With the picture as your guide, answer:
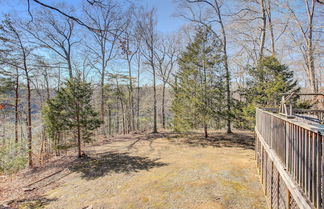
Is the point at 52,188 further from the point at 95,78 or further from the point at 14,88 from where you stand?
the point at 95,78

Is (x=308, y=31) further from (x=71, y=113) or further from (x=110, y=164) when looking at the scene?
(x=71, y=113)

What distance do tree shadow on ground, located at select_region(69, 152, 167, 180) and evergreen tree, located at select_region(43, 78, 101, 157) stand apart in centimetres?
135

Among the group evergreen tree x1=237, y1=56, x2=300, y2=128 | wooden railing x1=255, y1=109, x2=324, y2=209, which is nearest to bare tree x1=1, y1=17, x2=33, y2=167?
wooden railing x1=255, y1=109, x2=324, y2=209

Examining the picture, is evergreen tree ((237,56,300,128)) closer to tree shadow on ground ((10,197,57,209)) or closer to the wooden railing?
the wooden railing

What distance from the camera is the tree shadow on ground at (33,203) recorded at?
4648mm

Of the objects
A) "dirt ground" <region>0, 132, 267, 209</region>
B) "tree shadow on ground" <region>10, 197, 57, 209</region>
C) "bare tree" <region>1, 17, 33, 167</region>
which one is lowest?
"tree shadow on ground" <region>10, 197, 57, 209</region>

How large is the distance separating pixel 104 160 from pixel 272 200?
24.6 feet

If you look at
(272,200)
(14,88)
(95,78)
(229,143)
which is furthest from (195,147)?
(14,88)

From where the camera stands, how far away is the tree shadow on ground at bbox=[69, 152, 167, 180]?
677 cm

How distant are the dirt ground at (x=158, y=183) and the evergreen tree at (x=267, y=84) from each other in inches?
109

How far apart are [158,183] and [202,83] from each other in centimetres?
777

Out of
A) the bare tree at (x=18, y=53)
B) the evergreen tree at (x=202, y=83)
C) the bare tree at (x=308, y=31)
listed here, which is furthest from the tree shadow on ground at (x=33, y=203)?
the bare tree at (x=308, y=31)

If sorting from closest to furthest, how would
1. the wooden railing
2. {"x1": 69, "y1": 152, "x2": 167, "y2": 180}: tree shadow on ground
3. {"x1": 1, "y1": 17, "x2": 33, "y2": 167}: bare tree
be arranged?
the wooden railing → {"x1": 69, "y1": 152, "x2": 167, "y2": 180}: tree shadow on ground → {"x1": 1, "y1": 17, "x2": 33, "y2": 167}: bare tree

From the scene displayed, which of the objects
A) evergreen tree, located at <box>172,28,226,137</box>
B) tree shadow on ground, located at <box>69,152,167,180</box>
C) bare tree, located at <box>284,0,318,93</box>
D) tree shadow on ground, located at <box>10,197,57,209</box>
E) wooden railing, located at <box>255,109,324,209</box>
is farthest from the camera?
evergreen tree, located at <box>172,28,226,137</box>
